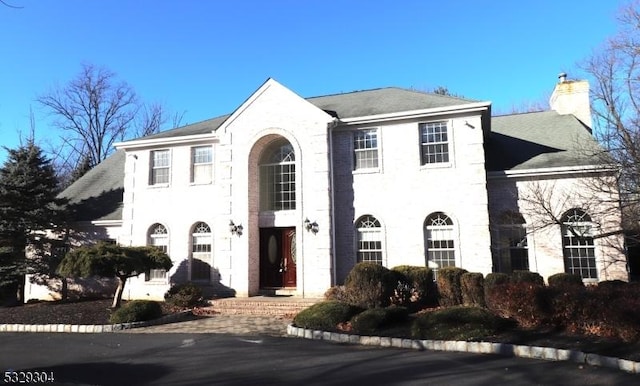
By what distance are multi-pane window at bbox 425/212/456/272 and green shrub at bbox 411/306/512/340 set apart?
5.79 meters

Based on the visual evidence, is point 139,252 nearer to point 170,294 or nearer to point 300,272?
point 170,294

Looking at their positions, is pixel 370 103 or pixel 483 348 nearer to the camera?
pixel 483 348

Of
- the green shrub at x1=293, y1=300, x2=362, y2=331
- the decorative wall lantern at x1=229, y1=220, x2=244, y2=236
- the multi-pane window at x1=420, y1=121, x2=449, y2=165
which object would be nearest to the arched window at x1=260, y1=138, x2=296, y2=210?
the decorative wall lantern at x1=229, y1=220, x2=244, y2=236

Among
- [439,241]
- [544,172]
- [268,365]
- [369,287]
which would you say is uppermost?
[544,172]

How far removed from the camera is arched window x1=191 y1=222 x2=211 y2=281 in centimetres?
1942

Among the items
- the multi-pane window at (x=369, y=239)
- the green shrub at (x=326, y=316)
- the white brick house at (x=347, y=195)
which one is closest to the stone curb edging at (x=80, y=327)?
the white brick house at (x=347, y=195)

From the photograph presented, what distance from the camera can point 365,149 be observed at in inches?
716

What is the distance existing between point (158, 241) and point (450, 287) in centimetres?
1224

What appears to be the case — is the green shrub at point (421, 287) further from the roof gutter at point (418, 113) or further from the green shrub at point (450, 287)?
the roof gutter at point (418, 113)

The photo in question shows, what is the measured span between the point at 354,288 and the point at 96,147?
35505mm

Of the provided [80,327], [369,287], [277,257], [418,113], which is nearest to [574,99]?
[418,113]

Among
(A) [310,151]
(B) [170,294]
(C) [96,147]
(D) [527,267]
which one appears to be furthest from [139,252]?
(C) [96,147]

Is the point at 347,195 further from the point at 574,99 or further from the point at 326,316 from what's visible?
the point at 574,99

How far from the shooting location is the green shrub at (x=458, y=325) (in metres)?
10.0
